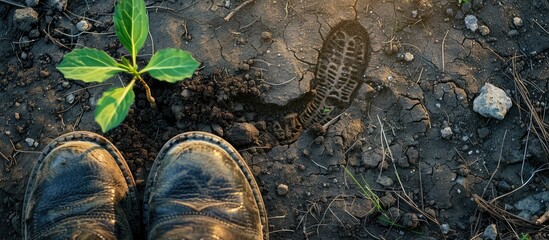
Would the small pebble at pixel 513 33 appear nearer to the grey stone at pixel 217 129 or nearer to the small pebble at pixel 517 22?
the small pebble at pixel 517 22

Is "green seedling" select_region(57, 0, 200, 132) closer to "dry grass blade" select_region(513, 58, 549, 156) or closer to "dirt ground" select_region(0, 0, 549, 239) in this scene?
"dirt ground" select_region(0, 0, 549, 239)

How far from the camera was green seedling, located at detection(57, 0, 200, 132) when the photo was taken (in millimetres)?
2725

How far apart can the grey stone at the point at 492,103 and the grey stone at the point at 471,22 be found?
0.37m

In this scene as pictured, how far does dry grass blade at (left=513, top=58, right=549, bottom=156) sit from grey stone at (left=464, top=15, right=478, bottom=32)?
0.32m

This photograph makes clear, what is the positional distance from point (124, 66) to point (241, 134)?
2.42 ft

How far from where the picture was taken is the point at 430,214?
10.3 ft

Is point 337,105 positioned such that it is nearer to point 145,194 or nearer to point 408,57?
point 408,57

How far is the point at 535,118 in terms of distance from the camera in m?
3.24

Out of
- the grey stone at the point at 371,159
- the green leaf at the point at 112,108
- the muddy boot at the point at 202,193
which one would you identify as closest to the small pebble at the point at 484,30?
the grey stone at the point at 371,159

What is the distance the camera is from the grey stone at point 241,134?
10.5ft

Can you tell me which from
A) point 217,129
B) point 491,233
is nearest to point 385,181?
point 491,233

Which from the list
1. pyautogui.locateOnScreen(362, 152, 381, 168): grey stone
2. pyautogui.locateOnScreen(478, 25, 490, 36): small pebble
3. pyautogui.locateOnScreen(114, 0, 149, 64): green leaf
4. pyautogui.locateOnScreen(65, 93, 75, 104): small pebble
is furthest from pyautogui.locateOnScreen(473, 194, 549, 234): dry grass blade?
pyautogui.locateOnScreen(65, 93, 75, 104): small pebble

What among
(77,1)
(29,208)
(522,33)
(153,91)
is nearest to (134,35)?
(153,91)

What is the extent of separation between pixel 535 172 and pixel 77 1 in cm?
286
